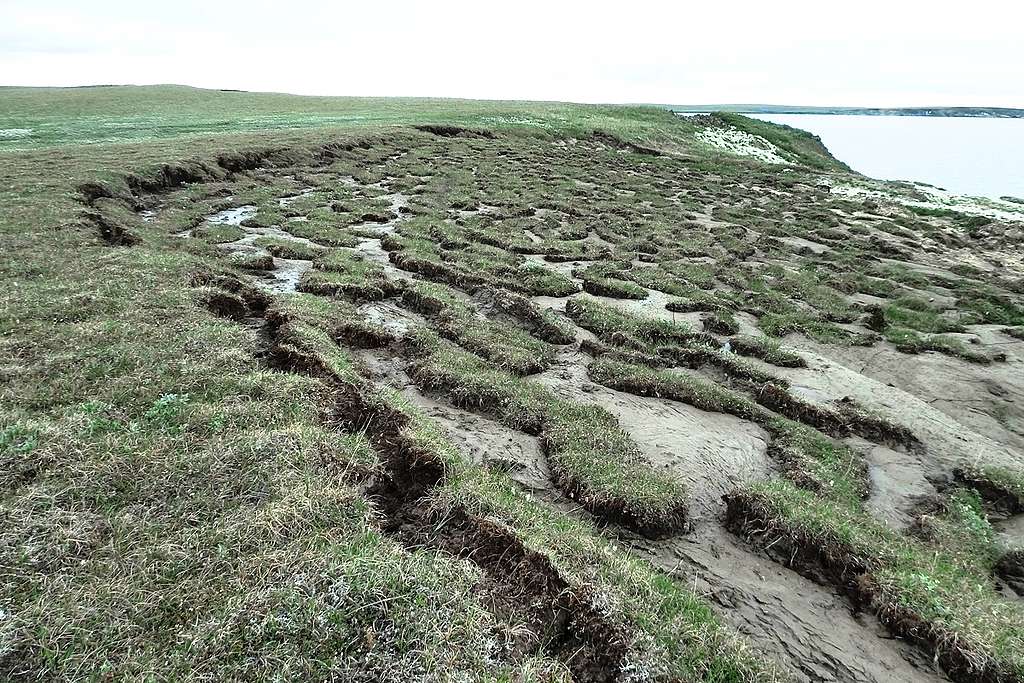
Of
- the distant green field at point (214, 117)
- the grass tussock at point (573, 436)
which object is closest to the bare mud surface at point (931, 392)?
the grass tussock at point (573, 436)

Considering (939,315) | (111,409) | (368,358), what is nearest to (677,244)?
(939,315)

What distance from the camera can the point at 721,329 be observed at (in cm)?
1511

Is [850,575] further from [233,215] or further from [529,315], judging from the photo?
→ [233,215]

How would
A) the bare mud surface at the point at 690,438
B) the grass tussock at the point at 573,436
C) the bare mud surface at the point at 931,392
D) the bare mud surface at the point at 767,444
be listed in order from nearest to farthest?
the bare mud surface at the point at 767,444, the grass tussock at the point at 573,436, the bare mud surface at the point at 690,438, the bare mud surface at the point at 931,392

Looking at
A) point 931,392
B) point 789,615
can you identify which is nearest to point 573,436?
point 789,615

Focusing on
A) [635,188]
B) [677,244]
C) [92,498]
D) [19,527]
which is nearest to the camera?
[19,527]

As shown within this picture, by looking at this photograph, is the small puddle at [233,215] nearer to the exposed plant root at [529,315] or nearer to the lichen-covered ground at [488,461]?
the lichen-covered ground at [488,461]

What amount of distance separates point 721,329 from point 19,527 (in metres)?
14.1

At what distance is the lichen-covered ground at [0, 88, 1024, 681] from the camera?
5016 mm

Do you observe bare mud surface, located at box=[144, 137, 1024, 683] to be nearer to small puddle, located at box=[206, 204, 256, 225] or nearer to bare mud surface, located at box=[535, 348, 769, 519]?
bare mud surface, located at box=[535, 348, 769, 519]

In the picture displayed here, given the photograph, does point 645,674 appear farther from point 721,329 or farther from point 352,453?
point 721,329

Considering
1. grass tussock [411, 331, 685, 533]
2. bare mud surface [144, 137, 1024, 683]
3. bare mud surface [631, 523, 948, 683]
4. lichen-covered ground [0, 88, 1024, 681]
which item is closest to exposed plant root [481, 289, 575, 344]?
lichen-covered ground [0, 88, 1024, 681]

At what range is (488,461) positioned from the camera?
8594 mm

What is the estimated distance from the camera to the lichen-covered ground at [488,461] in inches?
197
